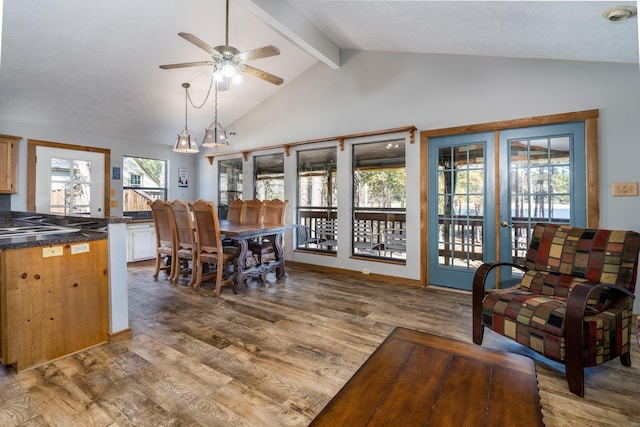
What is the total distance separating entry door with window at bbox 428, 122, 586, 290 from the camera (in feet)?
10.8

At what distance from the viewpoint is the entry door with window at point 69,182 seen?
4633mm

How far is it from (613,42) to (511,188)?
1.50m

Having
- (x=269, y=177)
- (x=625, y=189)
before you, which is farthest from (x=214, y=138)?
(x=625, y=189)

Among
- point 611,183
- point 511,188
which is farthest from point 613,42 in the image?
point 511,188

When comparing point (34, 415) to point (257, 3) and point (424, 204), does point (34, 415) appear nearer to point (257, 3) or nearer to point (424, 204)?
point (257, 3)

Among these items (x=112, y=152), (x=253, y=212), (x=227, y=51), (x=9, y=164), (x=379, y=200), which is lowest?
(x=253, y=212)

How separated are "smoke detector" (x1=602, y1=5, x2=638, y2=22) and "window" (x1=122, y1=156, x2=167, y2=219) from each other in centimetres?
605

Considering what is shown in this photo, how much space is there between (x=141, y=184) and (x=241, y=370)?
4960 millimetres

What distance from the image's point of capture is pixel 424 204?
4.08 meters

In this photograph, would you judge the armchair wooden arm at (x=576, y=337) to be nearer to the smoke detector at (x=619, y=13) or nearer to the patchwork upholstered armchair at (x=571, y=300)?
the patchwork upholstered armchair at (x=571, y=300)

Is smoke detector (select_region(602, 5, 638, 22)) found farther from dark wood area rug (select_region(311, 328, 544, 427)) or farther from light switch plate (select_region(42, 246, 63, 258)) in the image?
light switch plate (select_region(42, 246, 63, 258))

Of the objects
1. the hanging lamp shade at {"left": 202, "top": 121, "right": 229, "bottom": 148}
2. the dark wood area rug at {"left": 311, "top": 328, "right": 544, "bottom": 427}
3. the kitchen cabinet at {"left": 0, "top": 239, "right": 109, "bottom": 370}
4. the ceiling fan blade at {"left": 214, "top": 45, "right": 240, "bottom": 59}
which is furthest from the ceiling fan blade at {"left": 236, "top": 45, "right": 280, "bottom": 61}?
the dark wood area rug at {"left": 311, "top": 328, "right": 544, "bottom": 427}

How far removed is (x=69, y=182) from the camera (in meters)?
4.89

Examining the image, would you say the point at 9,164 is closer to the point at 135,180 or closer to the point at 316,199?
the point at 135,180
